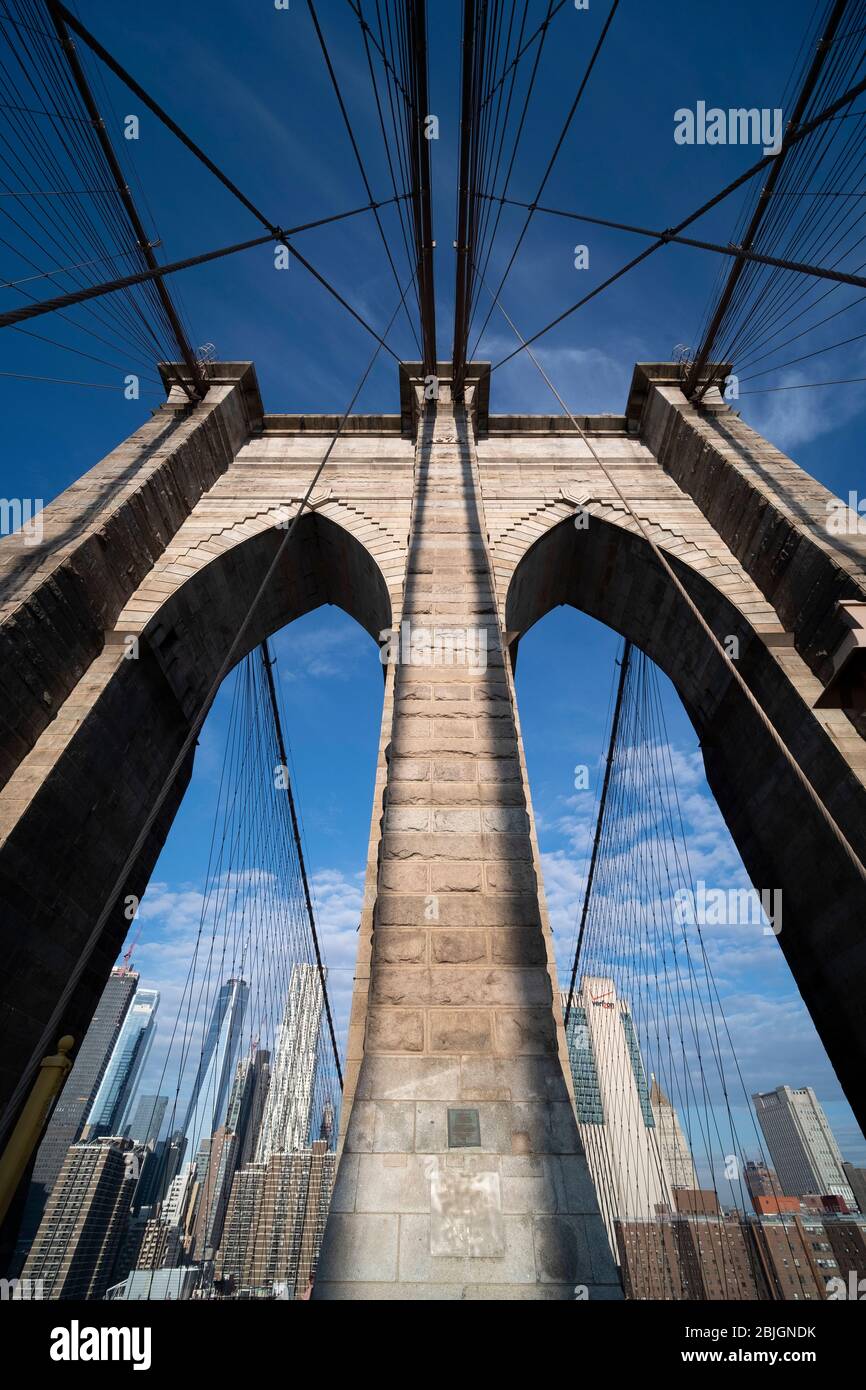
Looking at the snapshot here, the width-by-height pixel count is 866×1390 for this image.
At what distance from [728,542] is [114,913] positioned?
10721mm

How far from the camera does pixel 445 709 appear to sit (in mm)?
5754

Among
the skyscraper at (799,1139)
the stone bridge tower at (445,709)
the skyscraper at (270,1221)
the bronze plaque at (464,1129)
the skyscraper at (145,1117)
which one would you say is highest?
the skyscraper at (145,1117)

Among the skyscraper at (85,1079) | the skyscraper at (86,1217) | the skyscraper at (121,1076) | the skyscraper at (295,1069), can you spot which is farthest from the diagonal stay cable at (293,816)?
the skyscraper at (121,1076)

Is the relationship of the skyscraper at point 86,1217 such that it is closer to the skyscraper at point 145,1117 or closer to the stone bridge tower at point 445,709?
the skyscraper at point 145,1117

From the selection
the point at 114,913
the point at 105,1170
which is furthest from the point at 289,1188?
the point at 114,913

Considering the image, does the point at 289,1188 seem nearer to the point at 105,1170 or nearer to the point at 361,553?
the point at 105,1170

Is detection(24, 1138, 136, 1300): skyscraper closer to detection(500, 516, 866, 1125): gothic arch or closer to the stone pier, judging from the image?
detection(500, 516, 866, 1125): gothic arch

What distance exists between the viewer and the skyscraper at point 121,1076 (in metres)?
102

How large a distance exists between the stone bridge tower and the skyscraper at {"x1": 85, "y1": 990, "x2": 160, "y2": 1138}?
113580mm

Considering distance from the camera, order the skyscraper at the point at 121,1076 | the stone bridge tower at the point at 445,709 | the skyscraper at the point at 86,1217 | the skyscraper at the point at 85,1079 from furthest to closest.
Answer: the skyscraper at the point at 121,1076, the skyscraper at the point at 85,1079, the skyscraper at the point at 86,1217, the stone bridge tower at the point at 445,709

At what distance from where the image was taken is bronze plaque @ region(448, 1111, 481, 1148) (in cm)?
345

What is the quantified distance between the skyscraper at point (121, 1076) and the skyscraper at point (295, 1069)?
6239 centimetres

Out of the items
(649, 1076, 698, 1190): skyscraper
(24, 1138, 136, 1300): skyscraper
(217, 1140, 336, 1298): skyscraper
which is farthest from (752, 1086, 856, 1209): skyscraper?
(24, 1138, 136, 1300): skyscraper

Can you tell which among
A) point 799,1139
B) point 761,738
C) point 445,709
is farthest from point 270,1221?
point 445,709
